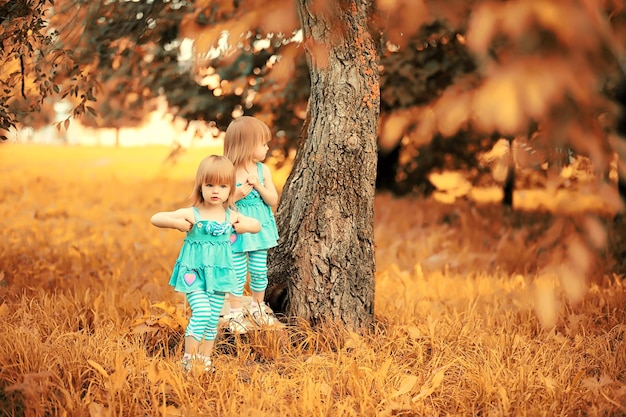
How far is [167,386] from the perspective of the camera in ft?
10.4

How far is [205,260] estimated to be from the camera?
3.45 metres

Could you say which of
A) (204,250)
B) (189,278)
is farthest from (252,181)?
(189,278)

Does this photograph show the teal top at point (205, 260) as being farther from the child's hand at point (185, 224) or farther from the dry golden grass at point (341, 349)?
the dry golden grass at point (341, 349)

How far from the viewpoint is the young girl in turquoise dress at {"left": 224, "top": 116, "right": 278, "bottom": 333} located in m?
3.85

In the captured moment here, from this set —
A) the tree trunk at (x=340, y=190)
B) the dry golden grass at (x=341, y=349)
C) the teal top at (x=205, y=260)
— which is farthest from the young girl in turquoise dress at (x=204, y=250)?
the tree trunk at (x=340, y=190)

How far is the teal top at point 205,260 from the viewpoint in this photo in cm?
345

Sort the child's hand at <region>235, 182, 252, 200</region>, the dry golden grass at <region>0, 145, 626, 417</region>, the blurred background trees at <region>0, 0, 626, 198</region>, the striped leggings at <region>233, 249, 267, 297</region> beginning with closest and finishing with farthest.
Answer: the blurred background trees at <region>0, 0, 626, 198</region> → the dry golden grass at <region>0, 145, 626, 417</region> → the child's hand at <region>235, 182, 252, 200</region> → the striped leggings at <region>233, 249, 267, 297</region>

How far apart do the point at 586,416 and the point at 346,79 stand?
2127mm

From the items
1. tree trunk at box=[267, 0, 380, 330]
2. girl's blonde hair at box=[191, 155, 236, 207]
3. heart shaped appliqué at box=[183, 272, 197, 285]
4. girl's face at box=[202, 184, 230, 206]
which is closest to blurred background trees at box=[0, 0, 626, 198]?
tree trunk at box=[267, 0, 380, 330]

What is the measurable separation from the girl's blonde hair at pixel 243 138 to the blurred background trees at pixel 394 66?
0.92ft

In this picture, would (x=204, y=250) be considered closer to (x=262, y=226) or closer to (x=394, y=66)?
(x=262, y=226)

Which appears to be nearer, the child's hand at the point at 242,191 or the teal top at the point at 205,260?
the teal top at the point at 205,260

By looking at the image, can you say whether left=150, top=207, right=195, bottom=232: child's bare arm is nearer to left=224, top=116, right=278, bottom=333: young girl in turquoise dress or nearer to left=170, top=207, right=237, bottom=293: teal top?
left=170, top=207, right=237, bottom=293: teal top

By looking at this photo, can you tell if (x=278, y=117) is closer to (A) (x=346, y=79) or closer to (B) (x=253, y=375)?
(A) (x=346, y=79)
